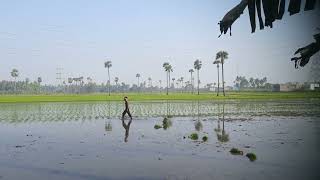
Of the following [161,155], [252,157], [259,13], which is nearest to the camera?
[259,13]

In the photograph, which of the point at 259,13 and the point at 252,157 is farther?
the point at 252,157

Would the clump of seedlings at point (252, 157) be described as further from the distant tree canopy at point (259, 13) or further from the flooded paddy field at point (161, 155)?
the distant tree canopy at point (259, 13)

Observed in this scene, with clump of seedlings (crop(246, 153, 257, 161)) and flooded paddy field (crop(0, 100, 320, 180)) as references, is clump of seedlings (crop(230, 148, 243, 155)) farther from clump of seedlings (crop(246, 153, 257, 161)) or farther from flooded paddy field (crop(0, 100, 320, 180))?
clump of seedlings (crop(246, 153, 257, 161))

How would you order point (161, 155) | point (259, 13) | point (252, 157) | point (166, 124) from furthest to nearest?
point (166, 124) → point (161, 155) → point (252, 157) → point (259, 13)

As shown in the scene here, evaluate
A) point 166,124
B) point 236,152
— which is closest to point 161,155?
point 236,152

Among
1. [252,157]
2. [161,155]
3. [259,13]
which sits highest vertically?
[259,13]

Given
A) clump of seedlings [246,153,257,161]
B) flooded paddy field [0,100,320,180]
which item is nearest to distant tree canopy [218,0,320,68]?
flooded paddy field [0,100,320,180]

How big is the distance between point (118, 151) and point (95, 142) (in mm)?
3188

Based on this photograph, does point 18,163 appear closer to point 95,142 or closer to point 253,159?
point 95,142

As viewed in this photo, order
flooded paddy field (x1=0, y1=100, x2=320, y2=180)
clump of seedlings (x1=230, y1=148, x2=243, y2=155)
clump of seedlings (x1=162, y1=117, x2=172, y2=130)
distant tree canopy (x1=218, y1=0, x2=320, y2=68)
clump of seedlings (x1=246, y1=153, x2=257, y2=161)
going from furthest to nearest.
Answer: clump of seedlings (x1=162, y1=117, x2=172, y2=130) < clump of seedlings (x1=230, y1=148, x2=243, y2=155) < clump of seedlings (x1=246, y1=153, x2=257, y2=161) < flooded paddy field (x1=0, y1=100, x2=320, y2=180) < distant tree canopy (x1=218, y1=0, x2=320, y2=68)

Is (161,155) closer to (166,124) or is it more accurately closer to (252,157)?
(252,157)

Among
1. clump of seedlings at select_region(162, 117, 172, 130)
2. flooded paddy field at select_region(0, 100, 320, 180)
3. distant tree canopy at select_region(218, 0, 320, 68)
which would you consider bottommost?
flooded paddy field at select_region(0, 100, 320, 180)

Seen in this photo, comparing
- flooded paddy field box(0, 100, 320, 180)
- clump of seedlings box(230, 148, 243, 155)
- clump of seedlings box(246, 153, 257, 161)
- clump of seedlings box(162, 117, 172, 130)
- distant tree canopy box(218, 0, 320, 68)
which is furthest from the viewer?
clump of seedlings box(162, 117, 172, 130)

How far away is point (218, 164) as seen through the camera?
1203 cm
